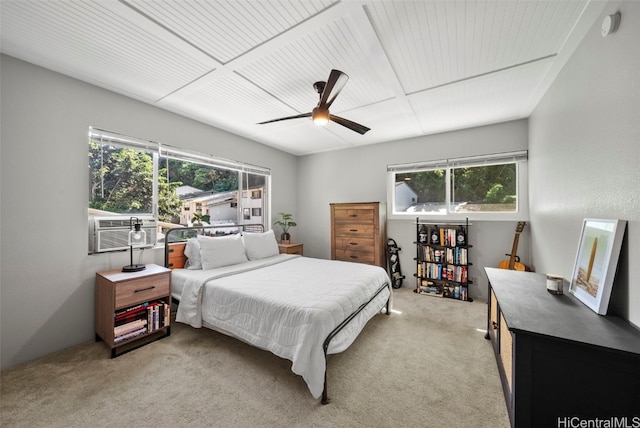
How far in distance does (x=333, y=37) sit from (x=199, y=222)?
2.97 metres

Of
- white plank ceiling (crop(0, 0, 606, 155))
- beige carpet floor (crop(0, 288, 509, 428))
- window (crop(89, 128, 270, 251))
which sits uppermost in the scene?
white plank ceiling (crop(0, 0, 606, 155))

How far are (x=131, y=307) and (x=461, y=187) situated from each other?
454 cm

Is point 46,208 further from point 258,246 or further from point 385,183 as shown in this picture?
point 385,183

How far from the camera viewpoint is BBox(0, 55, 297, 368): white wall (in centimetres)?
198

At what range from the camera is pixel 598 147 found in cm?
147

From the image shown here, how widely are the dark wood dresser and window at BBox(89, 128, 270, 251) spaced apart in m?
3.59

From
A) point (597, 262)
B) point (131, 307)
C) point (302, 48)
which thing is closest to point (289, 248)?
point (131, 307)

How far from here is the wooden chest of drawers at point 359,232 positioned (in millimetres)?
3980

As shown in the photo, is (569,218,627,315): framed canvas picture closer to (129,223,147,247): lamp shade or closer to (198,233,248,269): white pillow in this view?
(198,233,248,269): white pillow

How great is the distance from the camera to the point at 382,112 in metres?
3.08

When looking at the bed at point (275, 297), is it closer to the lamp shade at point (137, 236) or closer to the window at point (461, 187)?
the lamp shade at point (137, 236)

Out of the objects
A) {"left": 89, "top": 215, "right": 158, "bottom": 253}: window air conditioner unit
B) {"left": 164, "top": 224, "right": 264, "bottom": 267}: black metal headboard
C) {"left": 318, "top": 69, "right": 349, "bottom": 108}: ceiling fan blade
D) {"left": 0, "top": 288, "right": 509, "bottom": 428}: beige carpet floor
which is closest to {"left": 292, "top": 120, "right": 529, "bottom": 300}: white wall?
{"left": 164, "top": 224, "right": 264, "bottom": 267}: black metal headboard

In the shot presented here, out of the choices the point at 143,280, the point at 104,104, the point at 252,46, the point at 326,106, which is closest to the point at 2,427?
the point at 143,280

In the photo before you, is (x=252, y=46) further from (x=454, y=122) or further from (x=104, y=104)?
(x=454, y=122)
